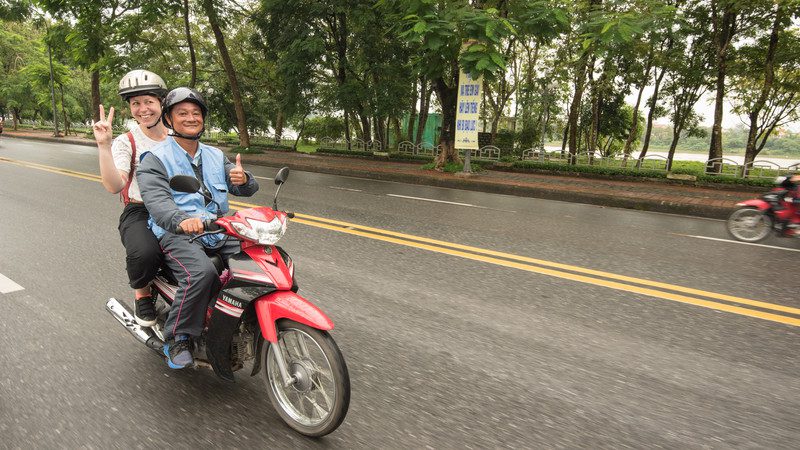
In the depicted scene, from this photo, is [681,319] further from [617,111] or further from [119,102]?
[119,102]

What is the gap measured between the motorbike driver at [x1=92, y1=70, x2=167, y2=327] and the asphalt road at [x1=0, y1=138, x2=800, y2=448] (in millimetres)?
626

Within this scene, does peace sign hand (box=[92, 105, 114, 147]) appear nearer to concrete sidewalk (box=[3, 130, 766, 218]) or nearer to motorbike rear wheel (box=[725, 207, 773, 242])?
motorbike rear wheel (box=[725, 207, 773, 242])

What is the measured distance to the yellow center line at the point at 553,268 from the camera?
384 cm

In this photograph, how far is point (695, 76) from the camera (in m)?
18.6

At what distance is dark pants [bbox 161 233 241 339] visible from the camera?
2.35m

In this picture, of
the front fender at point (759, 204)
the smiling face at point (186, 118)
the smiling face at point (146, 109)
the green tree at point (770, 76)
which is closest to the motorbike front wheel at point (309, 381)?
the smiling face at point (186, 118)

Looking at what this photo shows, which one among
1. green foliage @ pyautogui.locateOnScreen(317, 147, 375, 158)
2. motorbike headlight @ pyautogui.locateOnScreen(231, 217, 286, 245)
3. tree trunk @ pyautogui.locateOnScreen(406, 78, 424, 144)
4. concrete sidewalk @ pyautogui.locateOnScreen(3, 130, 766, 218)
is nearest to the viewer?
motorbike headlight @ pyautogui.locateOnScreen(231, 217, 286, 245)

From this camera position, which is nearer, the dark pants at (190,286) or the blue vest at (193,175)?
the dark pants at (190,286)

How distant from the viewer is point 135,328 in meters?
2.85

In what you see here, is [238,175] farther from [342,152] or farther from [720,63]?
[342,152]

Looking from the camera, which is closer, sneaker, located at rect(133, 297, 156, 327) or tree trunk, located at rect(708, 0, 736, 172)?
sneaker, located at rect(133, 297, 156, 327)

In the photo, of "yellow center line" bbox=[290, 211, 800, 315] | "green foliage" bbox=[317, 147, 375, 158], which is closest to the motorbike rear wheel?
"yellow center line" bbox=[290, 211, 800, 315]

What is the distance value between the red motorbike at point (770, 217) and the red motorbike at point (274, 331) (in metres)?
7.34

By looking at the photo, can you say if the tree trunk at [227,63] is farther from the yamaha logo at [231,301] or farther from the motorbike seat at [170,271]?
the yamaha logo at [231,301]
